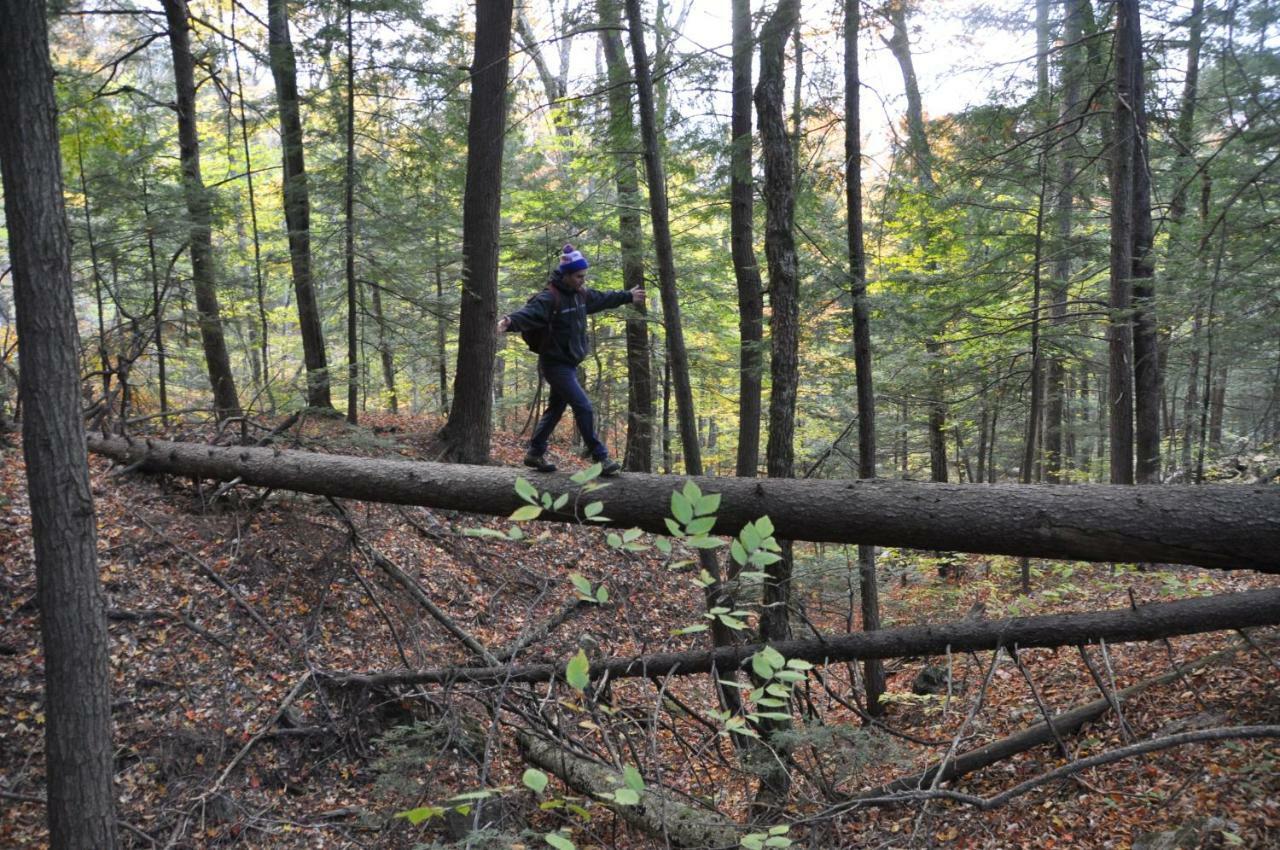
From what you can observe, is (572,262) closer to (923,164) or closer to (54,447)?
(54,447)

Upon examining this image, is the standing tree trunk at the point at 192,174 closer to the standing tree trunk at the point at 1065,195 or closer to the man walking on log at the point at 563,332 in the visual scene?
the man walking on log at the point at 563,332

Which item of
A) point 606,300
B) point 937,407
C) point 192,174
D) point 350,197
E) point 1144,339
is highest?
point 192,174

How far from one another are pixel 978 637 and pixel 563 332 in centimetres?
410

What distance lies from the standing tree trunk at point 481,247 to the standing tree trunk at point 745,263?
3.54 meters

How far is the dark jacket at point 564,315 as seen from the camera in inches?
243

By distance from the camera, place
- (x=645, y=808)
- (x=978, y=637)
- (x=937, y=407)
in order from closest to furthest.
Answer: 1. (x=978, y=637)
2. (x=645, y=808)
3. (x=937, y=407)

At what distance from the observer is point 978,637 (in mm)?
5121

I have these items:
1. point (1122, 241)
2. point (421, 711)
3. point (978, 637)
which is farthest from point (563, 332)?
point (1122, 241)

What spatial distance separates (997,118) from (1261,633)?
7.13m

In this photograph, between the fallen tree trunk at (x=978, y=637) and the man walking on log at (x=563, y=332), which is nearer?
the fallen tree trunk at (x=978, y=637)

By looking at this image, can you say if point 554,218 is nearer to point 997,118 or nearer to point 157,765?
point 997,118

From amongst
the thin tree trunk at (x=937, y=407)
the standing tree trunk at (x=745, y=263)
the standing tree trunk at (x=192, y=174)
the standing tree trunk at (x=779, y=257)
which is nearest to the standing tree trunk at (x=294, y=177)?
the standing tree trunk at (x=192, y=174)

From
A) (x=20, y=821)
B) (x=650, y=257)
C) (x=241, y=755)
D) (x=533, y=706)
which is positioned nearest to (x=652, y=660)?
(x=533, y=706)

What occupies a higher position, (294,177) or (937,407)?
(294,177)
